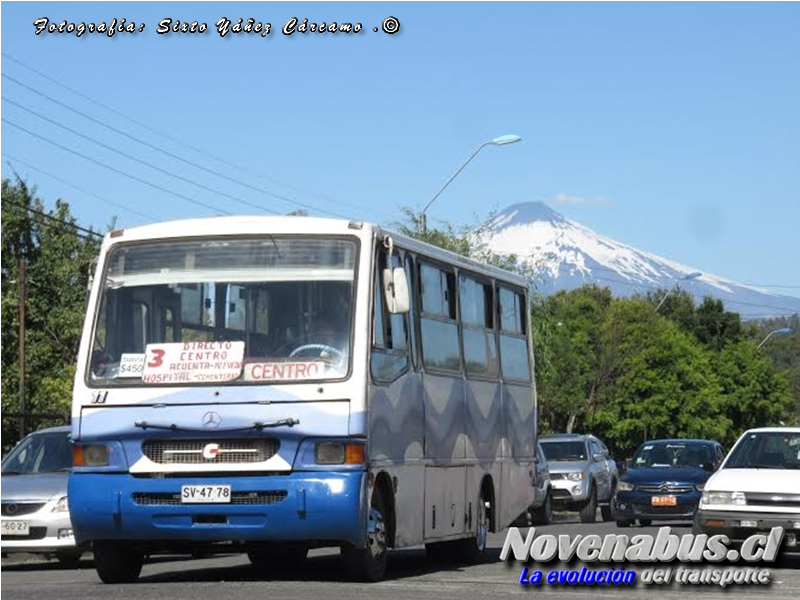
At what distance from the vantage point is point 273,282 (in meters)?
15.2

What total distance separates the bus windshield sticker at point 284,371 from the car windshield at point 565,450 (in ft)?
72.6

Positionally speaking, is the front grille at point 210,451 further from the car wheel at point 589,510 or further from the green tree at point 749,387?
the green tree at point 749,387

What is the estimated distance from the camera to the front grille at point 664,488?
3062 centimetres

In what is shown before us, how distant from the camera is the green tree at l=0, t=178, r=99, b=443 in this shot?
56.3 metres

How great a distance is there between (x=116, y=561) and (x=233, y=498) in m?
1.69

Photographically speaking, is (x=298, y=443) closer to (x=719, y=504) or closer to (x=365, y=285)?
(x=365, y=285)

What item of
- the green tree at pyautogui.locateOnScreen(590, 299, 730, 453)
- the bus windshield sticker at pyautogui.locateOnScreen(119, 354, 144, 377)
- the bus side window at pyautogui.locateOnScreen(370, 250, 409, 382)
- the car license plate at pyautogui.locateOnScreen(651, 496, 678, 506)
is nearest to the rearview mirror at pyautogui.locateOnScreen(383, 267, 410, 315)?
the bus side window at pyautogui.locateOnScreen(370, 250, 409, 382)

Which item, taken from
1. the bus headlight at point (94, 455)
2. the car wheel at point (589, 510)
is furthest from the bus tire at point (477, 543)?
the car wheel at point (589, 510)

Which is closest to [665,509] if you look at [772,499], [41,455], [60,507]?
[772,499]

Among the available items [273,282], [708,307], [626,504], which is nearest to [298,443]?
[273,282]

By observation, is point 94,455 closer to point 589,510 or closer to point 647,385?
point 589,510

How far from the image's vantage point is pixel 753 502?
18.6 meters

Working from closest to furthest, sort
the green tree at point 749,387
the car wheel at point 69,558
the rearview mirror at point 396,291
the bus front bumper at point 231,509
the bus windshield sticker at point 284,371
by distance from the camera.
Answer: the bus front bumper at point 231,509, the bus windshield sticker at point 284,371, the rearview mirror at point 396,291, the car wheel at point 69,558, the green tree at point 749,387

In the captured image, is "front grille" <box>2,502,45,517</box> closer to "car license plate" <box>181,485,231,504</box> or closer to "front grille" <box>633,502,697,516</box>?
"car license plate" <box>181,485,231,504</box>
